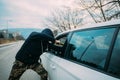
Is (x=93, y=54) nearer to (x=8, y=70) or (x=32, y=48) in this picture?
(x=32, y=48)

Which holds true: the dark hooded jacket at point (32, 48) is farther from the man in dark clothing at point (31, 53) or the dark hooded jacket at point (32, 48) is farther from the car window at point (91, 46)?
the car window at point (91, 46)

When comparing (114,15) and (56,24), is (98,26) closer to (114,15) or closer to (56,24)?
(114,15)

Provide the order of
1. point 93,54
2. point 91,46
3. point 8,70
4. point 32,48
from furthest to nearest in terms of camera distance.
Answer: point 8,70 → point 32,48 → point 91,46 → point 93,54

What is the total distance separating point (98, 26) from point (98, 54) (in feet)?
1.21

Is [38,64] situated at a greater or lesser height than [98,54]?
lesser

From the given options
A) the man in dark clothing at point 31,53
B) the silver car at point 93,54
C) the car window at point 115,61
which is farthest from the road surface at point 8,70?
the car window at point 115,61

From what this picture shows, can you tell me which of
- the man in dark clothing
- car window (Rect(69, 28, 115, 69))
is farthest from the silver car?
the man in dark clothing

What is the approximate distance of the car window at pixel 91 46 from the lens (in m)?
3.23

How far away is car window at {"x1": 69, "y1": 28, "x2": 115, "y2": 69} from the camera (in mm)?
3229

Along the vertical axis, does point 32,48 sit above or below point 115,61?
below

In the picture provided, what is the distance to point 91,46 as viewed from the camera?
3715 mm

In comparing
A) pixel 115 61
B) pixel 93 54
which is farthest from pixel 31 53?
pixel 115 61

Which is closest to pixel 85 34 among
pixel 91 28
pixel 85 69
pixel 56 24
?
pixel 91 28

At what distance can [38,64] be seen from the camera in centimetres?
608
